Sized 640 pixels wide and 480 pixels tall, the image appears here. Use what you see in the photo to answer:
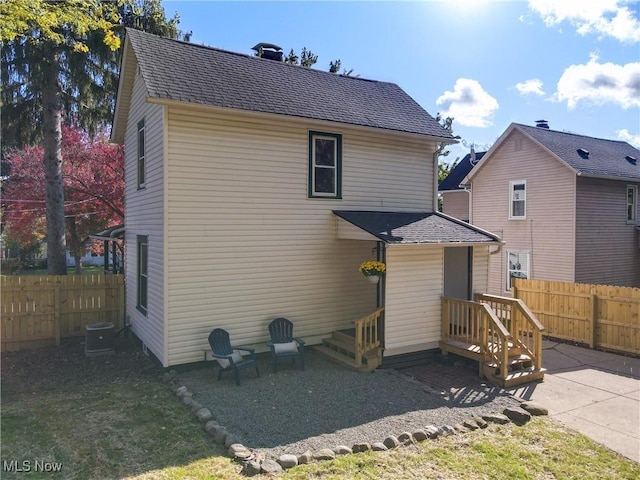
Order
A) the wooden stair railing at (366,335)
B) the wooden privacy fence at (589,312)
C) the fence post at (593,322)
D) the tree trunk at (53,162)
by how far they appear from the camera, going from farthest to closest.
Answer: the tree trunk at (53,162) → the fence post at (593,322) → the wooden privacy fence at (589,312) → the wooden stair railing at (366,335)

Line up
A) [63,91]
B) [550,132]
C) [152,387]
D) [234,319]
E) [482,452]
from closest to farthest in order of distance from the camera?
[482,452] < [152,387] < [234,319] < [63,91] < [550,132]

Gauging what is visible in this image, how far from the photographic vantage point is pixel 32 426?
6.02 metres

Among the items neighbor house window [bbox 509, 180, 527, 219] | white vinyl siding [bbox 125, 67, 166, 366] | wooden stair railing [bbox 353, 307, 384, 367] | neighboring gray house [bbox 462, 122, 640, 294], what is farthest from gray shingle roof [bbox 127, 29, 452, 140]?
→ neighbor house window [bbox 509, 180, 527, 219]

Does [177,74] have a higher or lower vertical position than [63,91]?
lower

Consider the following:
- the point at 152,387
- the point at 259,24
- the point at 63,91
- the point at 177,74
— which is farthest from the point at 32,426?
the point at 63,91

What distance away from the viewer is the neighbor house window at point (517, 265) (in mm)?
17728

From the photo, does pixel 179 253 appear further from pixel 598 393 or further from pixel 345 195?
pixel 598 393

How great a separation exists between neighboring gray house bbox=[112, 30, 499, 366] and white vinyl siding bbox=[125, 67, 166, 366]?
48 mm

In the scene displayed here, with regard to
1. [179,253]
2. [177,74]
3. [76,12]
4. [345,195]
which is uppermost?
[76,12]

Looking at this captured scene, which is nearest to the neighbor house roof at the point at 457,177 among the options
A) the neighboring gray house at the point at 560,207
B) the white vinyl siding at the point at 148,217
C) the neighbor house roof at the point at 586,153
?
the neighbor house roof at the point at 586,153

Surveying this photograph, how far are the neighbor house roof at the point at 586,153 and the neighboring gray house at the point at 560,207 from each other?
2.0 inches

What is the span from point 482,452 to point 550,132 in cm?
1683

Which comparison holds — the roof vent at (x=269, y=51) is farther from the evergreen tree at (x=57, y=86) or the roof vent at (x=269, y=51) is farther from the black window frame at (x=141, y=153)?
the black window frame at (x=141, y=153)

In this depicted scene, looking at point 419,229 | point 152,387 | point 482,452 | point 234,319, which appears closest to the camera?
point 482,452
